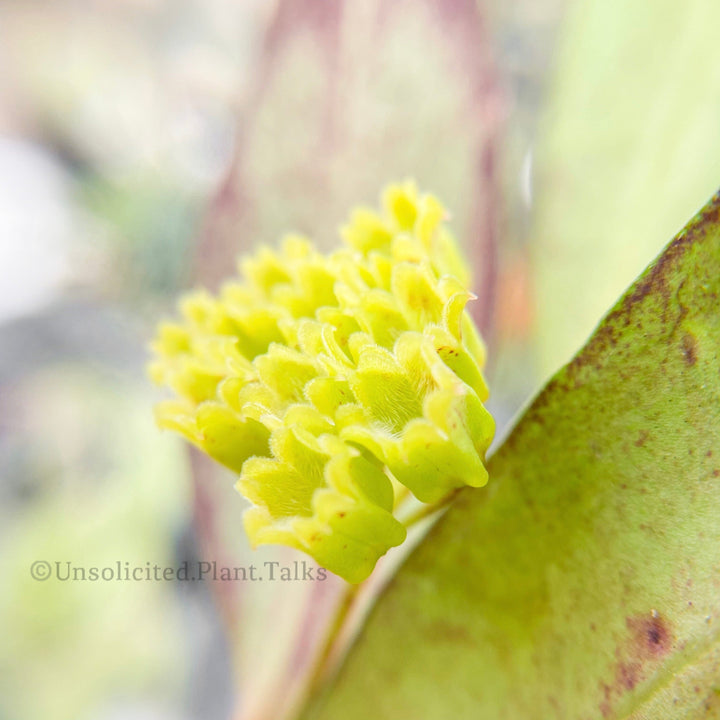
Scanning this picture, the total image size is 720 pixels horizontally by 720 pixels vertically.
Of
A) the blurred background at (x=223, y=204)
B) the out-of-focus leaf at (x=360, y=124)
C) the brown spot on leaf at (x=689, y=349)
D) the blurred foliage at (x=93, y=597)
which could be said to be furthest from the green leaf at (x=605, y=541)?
the blurred foliage at (x=93, y=597)

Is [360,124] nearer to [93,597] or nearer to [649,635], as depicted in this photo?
[649,635]

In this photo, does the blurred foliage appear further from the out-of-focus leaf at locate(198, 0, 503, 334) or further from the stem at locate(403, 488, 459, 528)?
the stem at locate(403, 488, 459, 528)

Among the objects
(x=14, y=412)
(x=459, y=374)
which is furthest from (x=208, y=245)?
(x=14, y=412)

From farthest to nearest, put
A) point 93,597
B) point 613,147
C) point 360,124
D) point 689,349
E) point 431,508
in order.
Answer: point 93,597
point 360,124
point 613,147
point 431,508
point 689,349

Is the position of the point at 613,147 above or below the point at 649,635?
above

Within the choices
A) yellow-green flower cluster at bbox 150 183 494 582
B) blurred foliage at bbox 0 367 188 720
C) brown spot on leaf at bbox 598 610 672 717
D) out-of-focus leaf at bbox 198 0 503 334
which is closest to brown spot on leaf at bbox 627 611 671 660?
brown spot on leaf at bbox 598 610 672 717

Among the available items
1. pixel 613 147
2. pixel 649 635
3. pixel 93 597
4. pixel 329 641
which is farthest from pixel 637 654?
pixel 93 597

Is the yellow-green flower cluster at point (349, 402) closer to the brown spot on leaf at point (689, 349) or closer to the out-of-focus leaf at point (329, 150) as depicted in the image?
the brown spot on leaf at point (689, 349)
